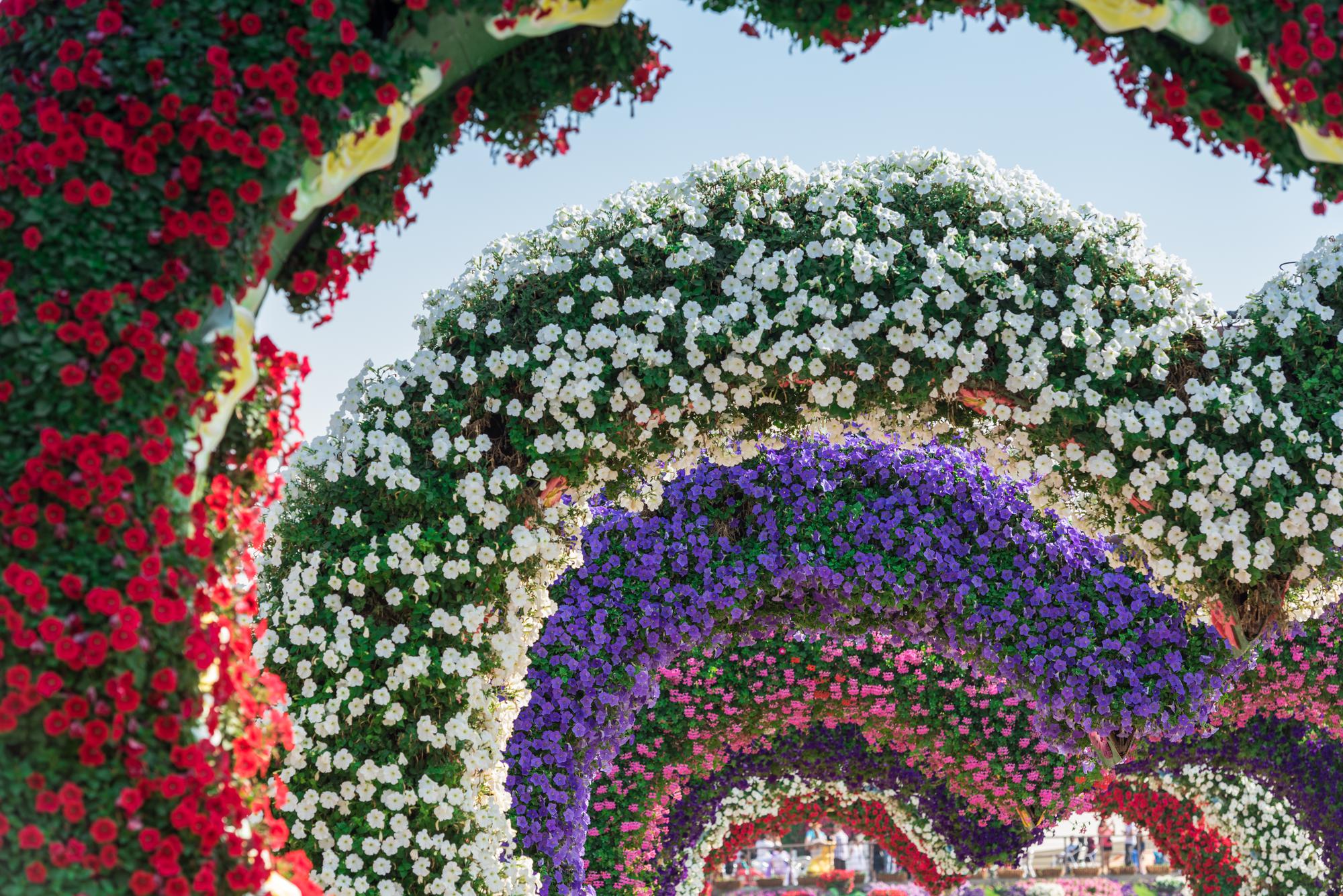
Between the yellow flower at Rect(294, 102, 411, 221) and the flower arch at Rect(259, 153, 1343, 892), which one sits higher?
the flower arch at Rect(259, 153, 1343, 892)

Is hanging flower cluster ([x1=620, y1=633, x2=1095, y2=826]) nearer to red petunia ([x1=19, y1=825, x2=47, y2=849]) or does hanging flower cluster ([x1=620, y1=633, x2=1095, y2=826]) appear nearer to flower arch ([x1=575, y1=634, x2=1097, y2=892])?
flower arch ([x1=575, y1=634, x2=1097, y2=892])

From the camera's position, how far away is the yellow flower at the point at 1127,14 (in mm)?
2705

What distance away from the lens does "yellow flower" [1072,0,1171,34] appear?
2.71 m

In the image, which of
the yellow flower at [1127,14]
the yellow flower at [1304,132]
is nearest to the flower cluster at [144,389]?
the yellow flower at [1127,14]

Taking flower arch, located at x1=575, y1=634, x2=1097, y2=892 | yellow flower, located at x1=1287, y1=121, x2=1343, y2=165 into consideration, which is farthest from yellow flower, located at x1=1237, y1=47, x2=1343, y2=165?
flower arch, located at x1=575, y1=634, x2=1097, y2=892

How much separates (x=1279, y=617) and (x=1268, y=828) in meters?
9.90

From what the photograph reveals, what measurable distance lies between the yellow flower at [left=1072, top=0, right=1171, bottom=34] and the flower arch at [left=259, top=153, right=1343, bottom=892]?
2.34 meters

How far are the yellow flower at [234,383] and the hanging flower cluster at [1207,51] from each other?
1385 millimetres

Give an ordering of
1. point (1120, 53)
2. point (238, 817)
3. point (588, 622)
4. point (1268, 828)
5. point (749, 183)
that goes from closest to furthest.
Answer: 1. point (238, 817)
2. point (1120, 53)
3. point (749, 183)
4. point (588, 622)
5. point (1268, 828)

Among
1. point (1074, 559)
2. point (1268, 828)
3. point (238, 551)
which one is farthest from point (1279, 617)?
point (1268, 828)

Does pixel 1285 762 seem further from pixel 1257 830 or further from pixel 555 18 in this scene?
pixel 555 18

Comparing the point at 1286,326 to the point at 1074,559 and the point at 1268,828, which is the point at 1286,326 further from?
the point at 1268,828

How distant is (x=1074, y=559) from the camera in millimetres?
7570

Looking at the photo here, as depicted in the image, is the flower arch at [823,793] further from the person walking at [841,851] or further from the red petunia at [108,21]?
the person walking at [841,851]
